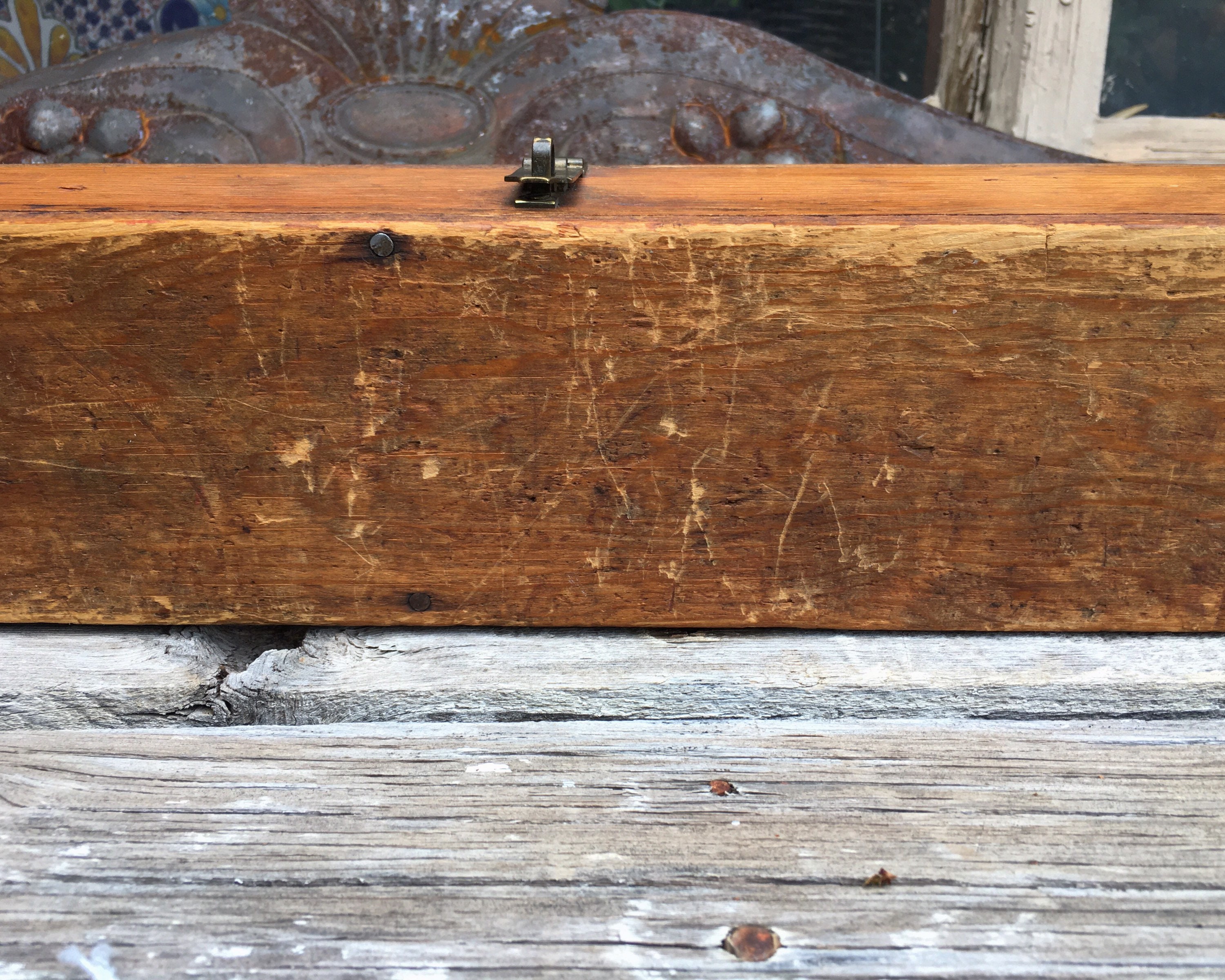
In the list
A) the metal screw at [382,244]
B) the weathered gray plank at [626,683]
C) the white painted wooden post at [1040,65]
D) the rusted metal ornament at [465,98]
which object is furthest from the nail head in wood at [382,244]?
the white painted wooden post at [1040,65]

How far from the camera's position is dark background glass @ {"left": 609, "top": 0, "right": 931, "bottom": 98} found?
239cm

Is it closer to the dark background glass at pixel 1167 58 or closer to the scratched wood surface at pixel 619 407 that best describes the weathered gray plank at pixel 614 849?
the scratched wood surface at pixel 619 407

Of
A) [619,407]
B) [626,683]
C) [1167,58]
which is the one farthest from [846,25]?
[626,683]

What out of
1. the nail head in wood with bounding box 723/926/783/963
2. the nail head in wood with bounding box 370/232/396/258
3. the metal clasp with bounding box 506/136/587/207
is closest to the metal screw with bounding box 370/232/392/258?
the nail head in wood with bounding box 370/232/396/258

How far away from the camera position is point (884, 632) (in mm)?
991

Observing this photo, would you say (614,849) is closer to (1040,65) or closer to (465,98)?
(465,98)

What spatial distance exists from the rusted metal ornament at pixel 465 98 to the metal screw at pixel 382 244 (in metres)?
1.30

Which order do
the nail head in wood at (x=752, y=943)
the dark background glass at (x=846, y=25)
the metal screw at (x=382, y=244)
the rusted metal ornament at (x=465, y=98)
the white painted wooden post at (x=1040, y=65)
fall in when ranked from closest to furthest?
the nail head in wood at (x=752, y=943) < the metal screw at (x=382, y=244) < the rusted metal ornament at (x=465, y=98) < the white painted wooden post at (x=1040, y=65) < the dark background glass at (x=846, y=25)

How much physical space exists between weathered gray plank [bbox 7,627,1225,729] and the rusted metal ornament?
1.37 metres

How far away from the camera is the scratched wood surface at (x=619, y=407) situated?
2.77ft

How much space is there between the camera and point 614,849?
70cm

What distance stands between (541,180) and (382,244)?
0.63 feet

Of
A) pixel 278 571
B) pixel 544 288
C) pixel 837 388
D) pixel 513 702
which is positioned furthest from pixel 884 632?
pixel 278 571

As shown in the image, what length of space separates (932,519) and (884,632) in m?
0.13
